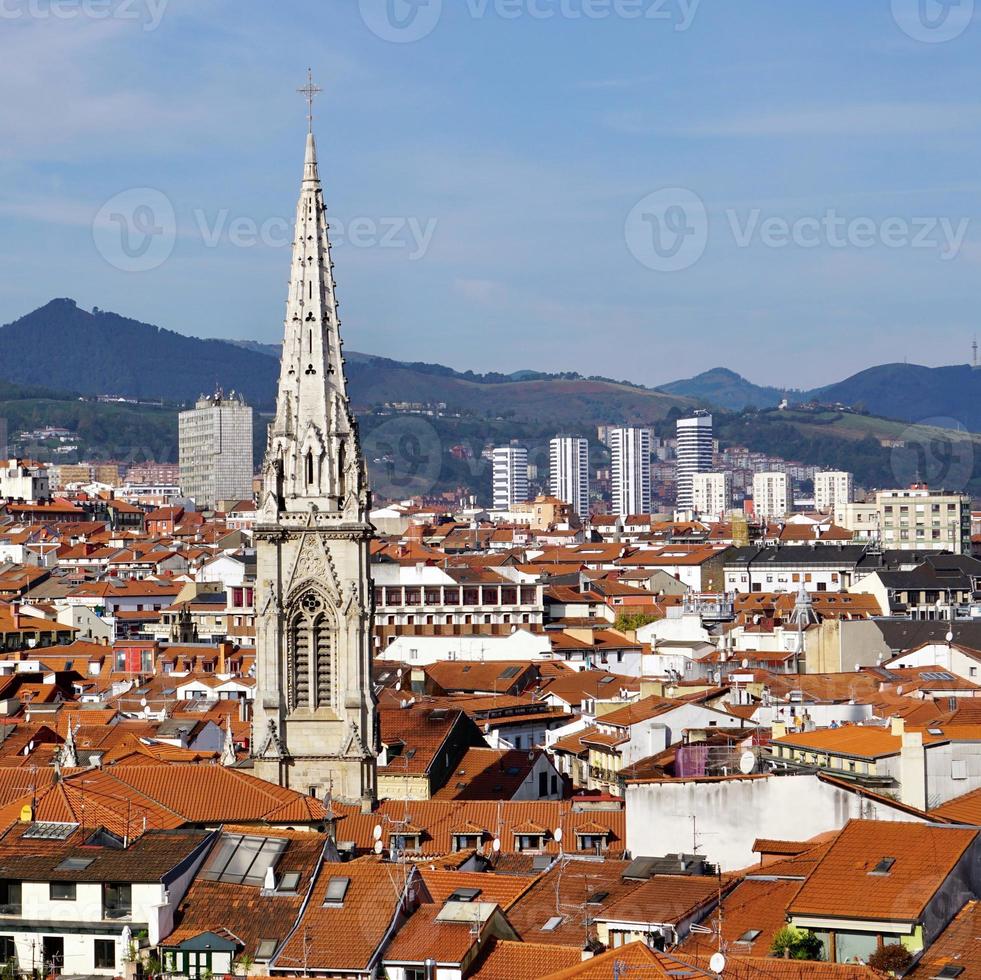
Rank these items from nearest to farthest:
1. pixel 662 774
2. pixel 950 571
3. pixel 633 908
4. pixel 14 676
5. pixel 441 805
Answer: pixel 633 908 < pixel 441 805 < pixel 662 774 < pixel 14 676 < pixel 950 571

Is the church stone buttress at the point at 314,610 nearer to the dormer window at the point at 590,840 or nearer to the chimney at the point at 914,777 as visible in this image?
the dormer window at the point at 590,840

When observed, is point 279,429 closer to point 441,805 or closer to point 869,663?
point 441,805

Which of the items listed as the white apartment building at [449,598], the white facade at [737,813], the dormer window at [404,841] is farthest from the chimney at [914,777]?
the white apartment building at [449,598]

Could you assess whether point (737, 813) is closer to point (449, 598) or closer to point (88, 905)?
point (88, 905)

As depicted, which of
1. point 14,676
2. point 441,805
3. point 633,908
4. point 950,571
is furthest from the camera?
point 950,571

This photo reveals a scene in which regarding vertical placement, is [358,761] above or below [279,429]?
below

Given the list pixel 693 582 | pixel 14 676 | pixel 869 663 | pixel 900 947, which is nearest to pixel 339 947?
pixel 900 947

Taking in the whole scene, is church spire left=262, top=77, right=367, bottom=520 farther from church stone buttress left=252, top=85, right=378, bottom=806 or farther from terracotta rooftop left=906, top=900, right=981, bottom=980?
terracotta rooftop left=906, top=900, right=981, bottom=980
